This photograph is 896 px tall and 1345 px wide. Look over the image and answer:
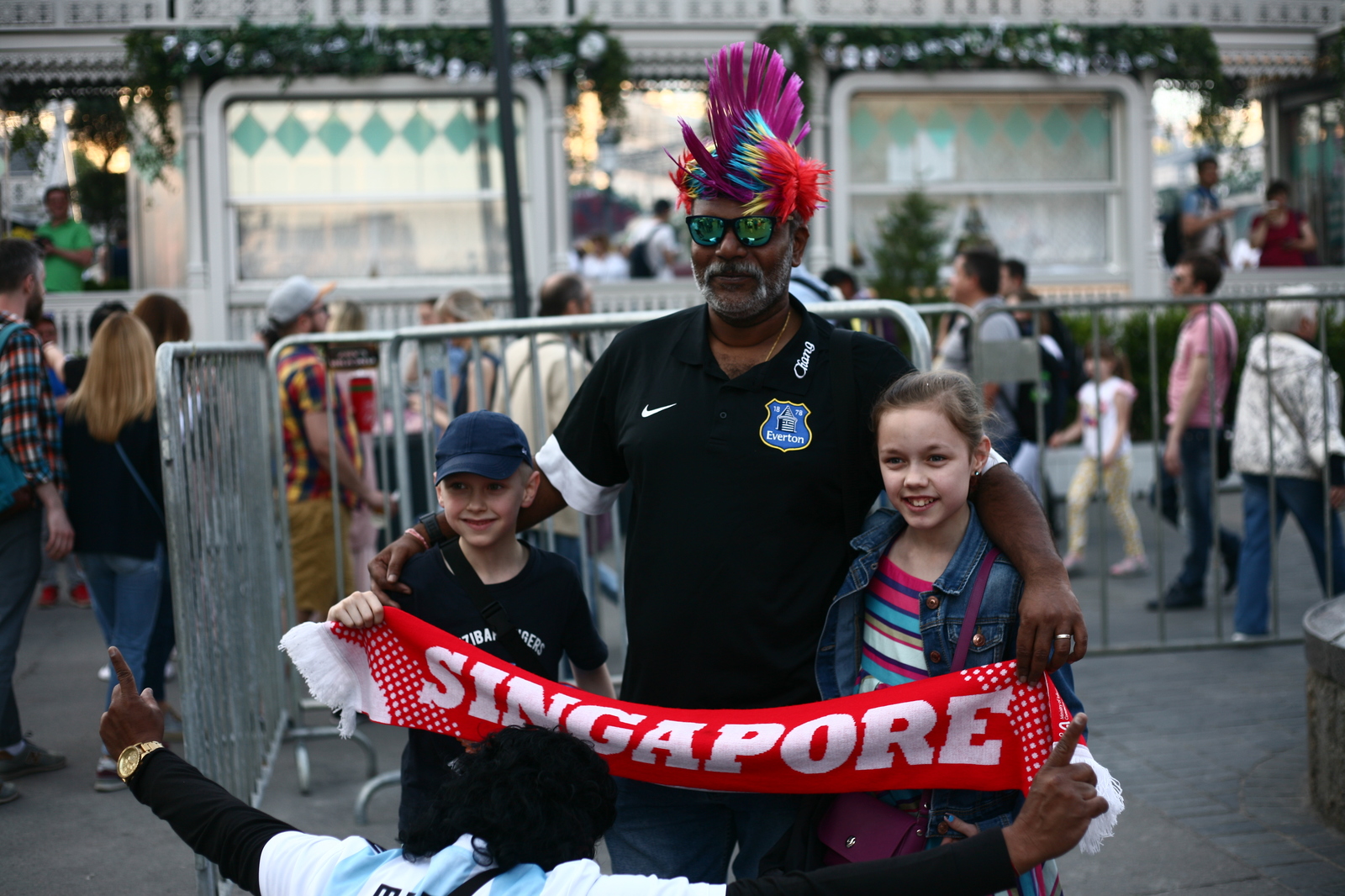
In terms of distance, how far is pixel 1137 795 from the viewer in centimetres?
491

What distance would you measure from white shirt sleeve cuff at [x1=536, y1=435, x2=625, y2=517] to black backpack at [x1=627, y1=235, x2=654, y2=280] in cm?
1361

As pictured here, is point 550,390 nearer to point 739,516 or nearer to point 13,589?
point 13,589

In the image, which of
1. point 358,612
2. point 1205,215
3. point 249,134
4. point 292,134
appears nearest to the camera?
point 358,612

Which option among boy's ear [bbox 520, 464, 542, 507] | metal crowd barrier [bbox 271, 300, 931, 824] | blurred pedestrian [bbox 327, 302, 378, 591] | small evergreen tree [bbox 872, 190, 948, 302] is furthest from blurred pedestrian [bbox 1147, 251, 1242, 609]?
small evergreen tree [bbox 872, 190, 948, 302]

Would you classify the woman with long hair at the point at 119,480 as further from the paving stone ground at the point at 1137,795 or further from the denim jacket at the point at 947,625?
the denim jacket at the point at 947,625

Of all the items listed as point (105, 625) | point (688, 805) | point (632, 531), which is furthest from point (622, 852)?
point (105, 625)

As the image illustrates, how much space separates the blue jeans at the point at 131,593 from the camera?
5.67 m

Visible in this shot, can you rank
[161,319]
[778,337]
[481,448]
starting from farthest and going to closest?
[161,319] → [481,448] → [778,337]

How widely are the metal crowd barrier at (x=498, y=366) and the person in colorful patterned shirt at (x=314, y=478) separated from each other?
101mm

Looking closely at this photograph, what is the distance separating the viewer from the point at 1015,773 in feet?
8.41

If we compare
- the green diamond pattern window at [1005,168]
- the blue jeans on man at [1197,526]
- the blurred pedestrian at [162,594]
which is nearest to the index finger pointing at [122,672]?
the blurred pedestrian at [162,594]

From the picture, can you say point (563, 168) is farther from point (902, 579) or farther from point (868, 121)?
point (902, 579)

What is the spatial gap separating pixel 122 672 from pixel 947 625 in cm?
162

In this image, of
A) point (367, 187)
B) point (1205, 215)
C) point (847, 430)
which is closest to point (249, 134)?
point (367, 187)
